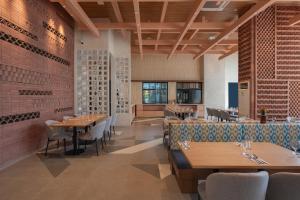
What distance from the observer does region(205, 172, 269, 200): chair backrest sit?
1979 millimetres

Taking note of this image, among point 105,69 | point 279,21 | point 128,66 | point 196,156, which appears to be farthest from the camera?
point 128,66

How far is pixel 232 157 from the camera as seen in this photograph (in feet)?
9.02

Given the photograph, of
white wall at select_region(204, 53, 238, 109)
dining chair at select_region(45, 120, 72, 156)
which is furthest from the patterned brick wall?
white wall at select_region(204, 53, 238, 109)

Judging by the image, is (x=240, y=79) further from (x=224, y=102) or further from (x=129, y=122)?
(x=224, y=102)

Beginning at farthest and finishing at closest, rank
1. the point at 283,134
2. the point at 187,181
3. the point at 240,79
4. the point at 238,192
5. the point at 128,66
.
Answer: the point at 128,66 → the point at 240,79 → the point at 283,134 → the point at 187,181 → the point at 238,192

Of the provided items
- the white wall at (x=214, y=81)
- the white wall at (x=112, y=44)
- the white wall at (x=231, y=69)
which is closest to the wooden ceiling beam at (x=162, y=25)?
the white wall at (x=112, y=44)

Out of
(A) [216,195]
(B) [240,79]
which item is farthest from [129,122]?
(A) [216,195]

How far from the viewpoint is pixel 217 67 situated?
1631 cm

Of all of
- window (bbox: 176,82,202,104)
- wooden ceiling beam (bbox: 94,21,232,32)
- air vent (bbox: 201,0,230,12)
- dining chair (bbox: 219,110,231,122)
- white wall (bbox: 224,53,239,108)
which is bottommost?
dining chair (bbox: 219,110,231,122)

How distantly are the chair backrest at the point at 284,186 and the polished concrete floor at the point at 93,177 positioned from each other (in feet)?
5.08

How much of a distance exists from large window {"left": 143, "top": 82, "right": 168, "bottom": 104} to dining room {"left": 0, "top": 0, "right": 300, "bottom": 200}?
4169 mm

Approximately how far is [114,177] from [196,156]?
2019 millimetres

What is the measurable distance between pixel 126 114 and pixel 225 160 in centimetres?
886

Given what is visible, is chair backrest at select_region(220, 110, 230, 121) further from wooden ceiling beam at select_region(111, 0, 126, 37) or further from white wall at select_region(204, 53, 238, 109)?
white wall at select_region(204, 53, 238, 109)
